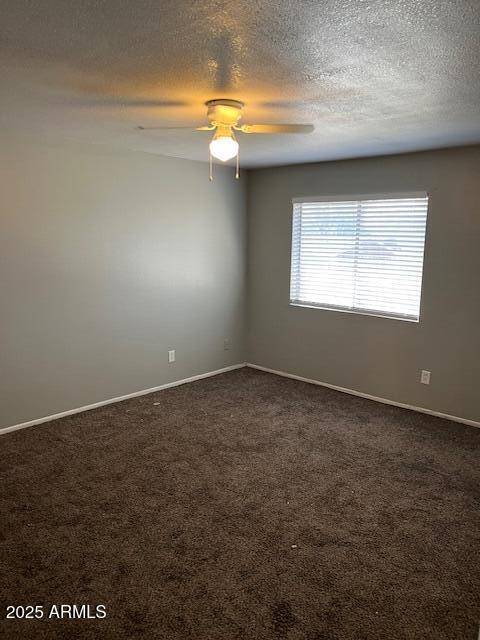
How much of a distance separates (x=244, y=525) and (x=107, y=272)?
Result: 2.57m

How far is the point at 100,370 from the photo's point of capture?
14.3ft

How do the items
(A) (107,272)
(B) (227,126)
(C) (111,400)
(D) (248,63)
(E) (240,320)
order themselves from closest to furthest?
(D) (248,63)
(B) (227,126)
(A) (107,272)
(C) (111,400)
(E) (240,320)

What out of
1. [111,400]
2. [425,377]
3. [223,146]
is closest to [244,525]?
[223,146]

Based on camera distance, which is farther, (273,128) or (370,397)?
(370,397)

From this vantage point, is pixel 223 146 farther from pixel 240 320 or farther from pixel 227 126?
pixel 240 320

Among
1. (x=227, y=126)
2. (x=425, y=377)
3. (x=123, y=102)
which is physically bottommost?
(x=425, y=377)

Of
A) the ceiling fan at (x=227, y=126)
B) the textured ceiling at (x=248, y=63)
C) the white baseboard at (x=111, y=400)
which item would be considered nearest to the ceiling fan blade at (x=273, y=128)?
the ceiling fan at (x=227, y=126)

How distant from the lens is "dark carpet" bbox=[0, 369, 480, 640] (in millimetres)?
2074

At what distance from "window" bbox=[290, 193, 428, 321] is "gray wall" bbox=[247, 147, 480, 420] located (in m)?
0.09

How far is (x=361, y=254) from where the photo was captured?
464cm

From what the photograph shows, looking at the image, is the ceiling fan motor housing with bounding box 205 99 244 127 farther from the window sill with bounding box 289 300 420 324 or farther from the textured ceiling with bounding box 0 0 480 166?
the window sill with bounding box 289 300 420 324

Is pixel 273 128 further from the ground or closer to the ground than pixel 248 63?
closer to the ground

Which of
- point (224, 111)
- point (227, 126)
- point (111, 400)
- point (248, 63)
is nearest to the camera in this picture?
point (248, 63)

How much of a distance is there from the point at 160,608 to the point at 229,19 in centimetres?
234
